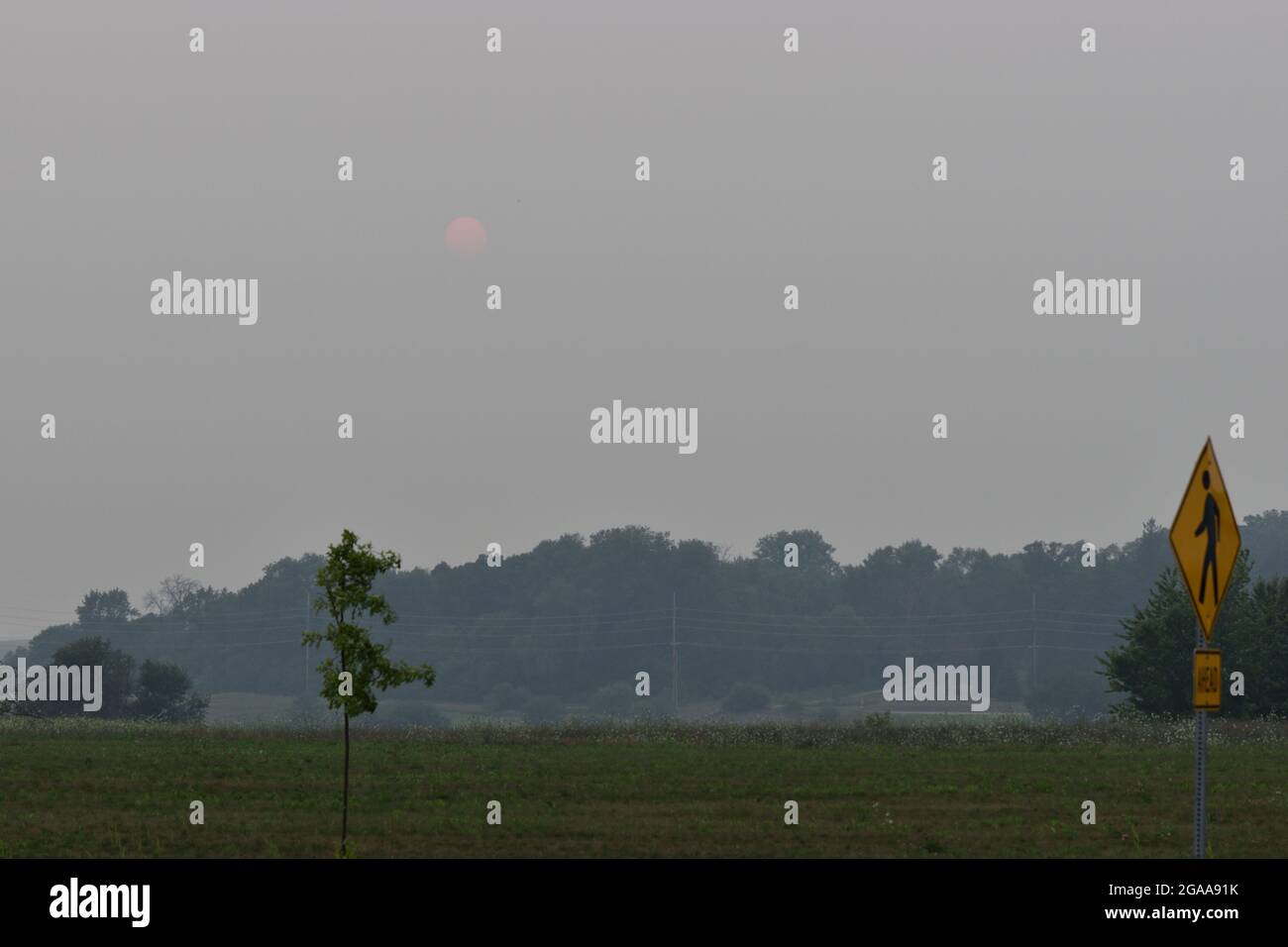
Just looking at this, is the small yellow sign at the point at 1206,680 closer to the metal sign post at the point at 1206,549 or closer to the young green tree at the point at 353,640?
the metal sign post at the point at 1206,549

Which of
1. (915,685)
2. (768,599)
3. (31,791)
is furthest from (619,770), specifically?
(768,599)

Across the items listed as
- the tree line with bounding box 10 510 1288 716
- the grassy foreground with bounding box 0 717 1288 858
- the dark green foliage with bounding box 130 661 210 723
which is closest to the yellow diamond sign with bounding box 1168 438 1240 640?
the grassy foreground with bounding box 0 717 1288 858

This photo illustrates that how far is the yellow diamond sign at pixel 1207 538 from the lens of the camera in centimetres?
1519

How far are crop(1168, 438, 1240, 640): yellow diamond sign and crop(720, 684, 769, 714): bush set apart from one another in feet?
505

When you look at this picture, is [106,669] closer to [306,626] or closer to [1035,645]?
[306,626]

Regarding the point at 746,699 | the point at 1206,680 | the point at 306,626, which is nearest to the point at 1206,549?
the point at 1206,680

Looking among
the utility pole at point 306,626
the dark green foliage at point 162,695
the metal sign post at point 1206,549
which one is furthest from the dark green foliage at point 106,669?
the metal sign post at point 1206,549

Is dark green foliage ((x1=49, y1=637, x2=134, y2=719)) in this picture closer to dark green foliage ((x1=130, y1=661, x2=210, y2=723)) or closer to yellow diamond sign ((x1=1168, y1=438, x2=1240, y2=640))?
dark green foliage ((x1=130, y1=661, x2=210, y2=723))

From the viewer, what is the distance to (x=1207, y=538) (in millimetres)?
15273

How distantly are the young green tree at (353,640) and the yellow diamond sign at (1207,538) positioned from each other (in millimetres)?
14397

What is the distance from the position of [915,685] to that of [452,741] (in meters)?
115
